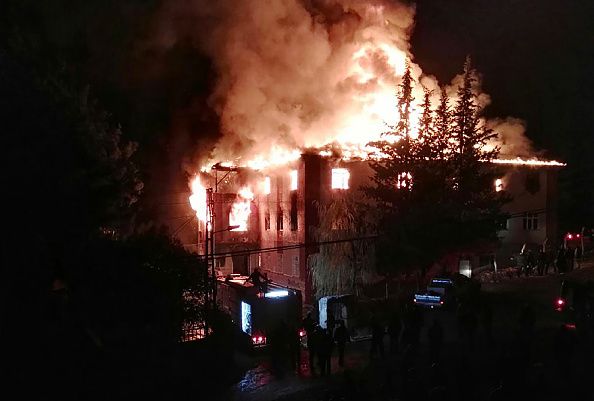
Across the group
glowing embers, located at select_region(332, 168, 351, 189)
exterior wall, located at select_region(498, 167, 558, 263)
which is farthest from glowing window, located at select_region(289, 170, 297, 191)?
exterior wall, located at select_region(498, 167, 558, 263)

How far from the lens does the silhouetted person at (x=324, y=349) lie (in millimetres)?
15203

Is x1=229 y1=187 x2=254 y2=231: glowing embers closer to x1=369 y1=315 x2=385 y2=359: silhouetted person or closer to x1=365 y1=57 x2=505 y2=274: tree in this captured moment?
x1=365 y1=57 x2=505 y2=274: tree

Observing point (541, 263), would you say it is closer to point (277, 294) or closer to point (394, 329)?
point (277, 294)

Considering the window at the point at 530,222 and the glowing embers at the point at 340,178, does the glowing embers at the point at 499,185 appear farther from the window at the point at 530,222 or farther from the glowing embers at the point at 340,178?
the glowing embers at the point at 340,178

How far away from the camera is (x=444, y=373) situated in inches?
531

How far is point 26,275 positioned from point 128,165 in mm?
18646

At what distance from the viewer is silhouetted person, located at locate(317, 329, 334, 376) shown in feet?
49.9

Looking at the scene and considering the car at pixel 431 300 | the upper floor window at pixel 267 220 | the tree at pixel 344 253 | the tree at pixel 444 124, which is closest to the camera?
the car at pixel 431 300

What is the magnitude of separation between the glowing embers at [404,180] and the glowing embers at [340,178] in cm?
423

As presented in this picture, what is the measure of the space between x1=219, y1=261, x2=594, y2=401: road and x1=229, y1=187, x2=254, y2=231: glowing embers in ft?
64.1

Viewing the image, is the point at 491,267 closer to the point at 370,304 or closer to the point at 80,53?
the point at 370,304

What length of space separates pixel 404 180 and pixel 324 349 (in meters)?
15.5

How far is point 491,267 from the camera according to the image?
116 ft

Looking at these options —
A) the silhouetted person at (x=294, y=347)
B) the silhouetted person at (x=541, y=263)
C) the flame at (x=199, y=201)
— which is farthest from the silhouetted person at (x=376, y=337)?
the flame at (x=199, y=201)
